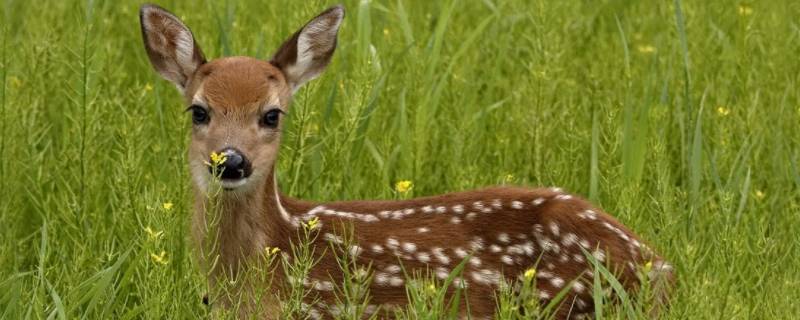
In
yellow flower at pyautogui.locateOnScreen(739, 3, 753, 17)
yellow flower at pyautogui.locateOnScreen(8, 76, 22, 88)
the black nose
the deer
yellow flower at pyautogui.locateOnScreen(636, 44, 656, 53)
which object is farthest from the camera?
yellow flower at pyautogui.locateOnScreen(636, 44, 656, 53)

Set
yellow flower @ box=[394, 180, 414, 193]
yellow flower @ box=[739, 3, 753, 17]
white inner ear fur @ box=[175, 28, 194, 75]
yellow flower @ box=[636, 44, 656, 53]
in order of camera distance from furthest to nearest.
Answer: yellow flower @ box=[636, 44, 656, 53]
yellow flower @ box=[739, 3, 753, 17]
yellow flower @ box=[394, 180, 414, 193]
white inner ear fur @ box=[175, 28, 194, 75]

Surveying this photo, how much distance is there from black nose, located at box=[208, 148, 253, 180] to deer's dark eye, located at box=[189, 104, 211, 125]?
23 cm

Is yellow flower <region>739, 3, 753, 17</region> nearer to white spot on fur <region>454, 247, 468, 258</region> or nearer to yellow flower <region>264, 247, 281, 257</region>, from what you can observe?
white spot on fur <region>454, 247, 468, 258</region>

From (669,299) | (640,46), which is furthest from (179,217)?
(640,46)

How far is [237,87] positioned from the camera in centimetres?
551

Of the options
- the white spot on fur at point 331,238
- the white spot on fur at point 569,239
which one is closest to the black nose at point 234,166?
the white spot on fur at point 331,238

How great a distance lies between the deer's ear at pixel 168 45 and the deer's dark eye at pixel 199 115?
30 cm

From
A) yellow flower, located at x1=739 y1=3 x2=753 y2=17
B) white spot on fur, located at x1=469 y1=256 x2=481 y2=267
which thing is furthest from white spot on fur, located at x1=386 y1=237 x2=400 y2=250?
yellow flower, located at x1=739 y1=3 x2=753 y2=17

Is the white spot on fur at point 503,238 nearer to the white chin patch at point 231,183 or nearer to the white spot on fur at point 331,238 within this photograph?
the white spot on fur at point 331,238

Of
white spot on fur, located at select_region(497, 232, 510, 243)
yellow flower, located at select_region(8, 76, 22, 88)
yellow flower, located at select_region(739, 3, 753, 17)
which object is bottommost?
white spot on fur, located at select_region(497, 232, 510, 243)

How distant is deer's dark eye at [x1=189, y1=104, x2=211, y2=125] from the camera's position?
553cm

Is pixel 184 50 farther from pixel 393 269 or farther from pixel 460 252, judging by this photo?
pixel 460 252

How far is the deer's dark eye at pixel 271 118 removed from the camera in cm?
554

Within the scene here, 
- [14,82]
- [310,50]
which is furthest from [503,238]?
[14,82]
